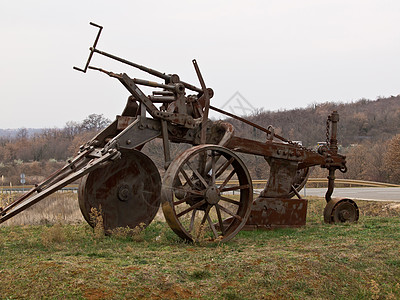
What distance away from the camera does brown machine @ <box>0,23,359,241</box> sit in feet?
25.8

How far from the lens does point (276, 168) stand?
10.0 meters

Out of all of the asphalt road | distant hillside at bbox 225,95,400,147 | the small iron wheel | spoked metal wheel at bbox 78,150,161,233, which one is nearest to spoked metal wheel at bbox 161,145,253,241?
spoked metal wheel at bbox 78,150,161,233

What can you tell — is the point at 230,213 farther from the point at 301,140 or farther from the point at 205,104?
the point at 301,140

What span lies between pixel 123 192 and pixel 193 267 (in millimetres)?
3543

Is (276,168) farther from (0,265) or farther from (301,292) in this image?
(0,265)

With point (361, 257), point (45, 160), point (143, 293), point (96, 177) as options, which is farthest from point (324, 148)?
point (45, 160)

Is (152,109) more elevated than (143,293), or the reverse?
(152,109)

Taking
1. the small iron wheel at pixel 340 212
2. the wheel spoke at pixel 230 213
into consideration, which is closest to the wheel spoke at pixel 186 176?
the wheel spoke at pixel 230 213

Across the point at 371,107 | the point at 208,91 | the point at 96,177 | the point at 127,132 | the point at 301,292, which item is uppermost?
the point at 371,107

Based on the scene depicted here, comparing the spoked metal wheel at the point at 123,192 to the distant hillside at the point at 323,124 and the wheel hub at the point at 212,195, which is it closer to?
the wheel hub at the point at 212,195

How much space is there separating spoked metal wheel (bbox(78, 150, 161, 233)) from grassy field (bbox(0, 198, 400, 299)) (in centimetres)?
53

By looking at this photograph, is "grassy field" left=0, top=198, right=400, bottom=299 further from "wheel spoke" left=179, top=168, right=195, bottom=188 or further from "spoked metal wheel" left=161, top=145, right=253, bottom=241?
"wheel spoke" left=179, top=168, right=195, bottom=188

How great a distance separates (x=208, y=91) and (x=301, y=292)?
4.59 metres

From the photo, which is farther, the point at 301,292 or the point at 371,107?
the point at 371,107
